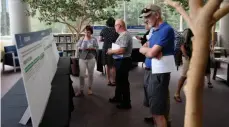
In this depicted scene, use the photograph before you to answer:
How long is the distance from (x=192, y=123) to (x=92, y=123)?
2858 millimetres

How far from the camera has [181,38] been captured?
14.2ft


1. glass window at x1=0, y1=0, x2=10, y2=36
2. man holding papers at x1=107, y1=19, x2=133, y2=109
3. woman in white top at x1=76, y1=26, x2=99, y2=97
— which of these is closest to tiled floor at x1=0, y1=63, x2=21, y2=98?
woman in white top at x1=76, y1=26, x2=99, y2=97

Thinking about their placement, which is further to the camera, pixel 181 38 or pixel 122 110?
pixel 181 38

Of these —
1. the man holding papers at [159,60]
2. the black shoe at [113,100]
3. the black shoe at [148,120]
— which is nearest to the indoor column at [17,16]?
the black shoe at [113,100]

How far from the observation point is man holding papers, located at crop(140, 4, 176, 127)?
7.50 ft

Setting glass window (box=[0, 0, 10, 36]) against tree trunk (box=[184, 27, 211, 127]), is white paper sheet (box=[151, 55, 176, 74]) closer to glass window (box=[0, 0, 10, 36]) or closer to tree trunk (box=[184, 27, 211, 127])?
tree trunk (box=[184, 27, 211, 127])

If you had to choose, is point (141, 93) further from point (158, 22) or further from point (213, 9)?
point (213, 9)

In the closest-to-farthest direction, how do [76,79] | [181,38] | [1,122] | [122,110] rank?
1. [1,122]
2. [122,110]
3. [181,38]
4. [76,79]

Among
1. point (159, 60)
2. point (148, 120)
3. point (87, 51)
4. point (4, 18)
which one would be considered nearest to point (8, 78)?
point (87, 51)

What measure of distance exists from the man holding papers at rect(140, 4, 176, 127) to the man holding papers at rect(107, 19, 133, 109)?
126 centimetres

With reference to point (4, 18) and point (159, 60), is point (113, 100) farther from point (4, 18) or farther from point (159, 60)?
point (4, 18)

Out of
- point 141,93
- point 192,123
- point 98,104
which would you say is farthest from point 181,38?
point 192,123

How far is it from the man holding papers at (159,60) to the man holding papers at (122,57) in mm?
1260

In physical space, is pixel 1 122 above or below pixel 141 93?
above
